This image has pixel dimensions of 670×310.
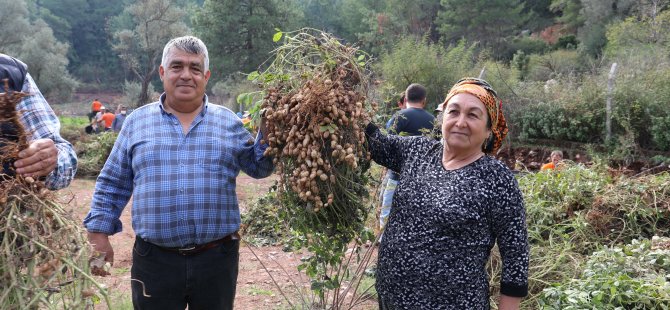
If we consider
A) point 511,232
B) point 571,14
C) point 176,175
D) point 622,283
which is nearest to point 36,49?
point 571,14

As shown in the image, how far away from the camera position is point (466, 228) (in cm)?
209

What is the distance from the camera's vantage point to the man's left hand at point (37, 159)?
5.16ft

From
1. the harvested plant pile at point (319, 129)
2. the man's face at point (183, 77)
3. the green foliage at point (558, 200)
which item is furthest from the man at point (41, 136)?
the green foliage at point (558, 200)

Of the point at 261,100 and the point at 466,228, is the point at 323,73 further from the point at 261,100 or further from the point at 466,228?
the point at 466,228

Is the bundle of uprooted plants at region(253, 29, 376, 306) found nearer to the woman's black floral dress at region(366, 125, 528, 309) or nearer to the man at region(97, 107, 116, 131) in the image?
the woman's black floral dress at region(366, 125, 528, 309)

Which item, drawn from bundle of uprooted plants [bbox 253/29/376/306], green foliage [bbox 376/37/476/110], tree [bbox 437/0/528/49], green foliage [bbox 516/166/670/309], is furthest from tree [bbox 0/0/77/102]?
bundle of uprooted plants [bbox 253/29/376/306]

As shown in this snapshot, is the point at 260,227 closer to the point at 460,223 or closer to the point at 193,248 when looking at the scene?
the point at 193,248

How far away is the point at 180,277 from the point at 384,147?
1.10 meters

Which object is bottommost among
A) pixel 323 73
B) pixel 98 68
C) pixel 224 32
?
pixel 98 68

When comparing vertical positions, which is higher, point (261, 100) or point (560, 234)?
point (261, 100)

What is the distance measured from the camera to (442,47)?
51.1ft

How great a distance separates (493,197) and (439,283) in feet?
1.31

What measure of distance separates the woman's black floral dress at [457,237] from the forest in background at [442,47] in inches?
27.2

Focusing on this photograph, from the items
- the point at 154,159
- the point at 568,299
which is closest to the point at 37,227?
the point at 154,159
